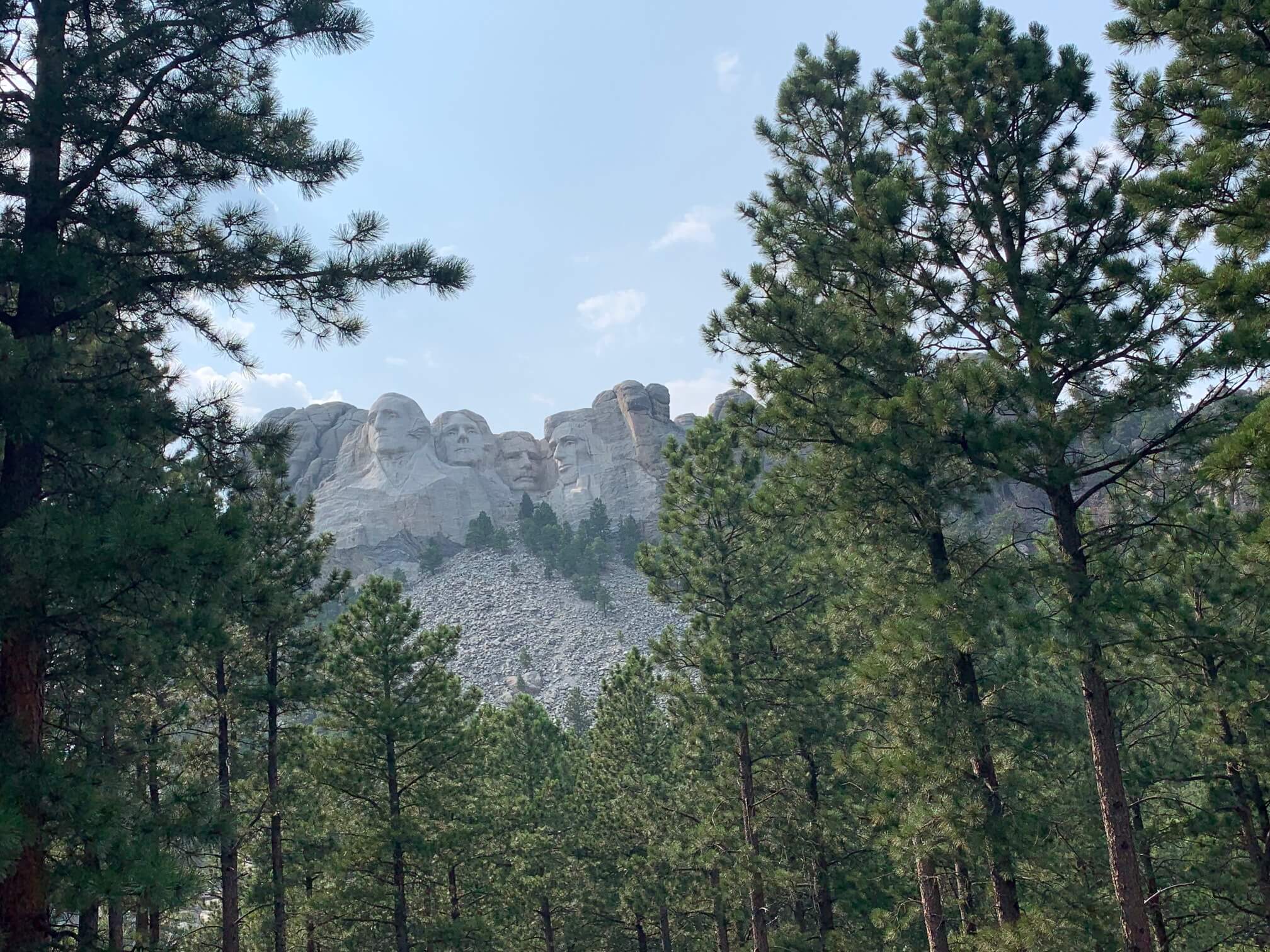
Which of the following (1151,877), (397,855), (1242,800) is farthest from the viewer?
(397,855)

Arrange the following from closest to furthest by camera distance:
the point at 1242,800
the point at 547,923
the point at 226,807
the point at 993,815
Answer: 1. the point at 993,815
2. the point at 1242,800
3. the point at 226,807
4. the point at 547,923

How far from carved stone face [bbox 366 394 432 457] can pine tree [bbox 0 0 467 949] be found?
10010 centimetres

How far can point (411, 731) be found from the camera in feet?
50.3

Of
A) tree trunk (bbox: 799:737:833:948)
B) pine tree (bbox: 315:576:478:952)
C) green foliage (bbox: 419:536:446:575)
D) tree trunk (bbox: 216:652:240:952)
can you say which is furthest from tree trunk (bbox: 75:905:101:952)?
green foliage (bbox: 419:536:446:575)

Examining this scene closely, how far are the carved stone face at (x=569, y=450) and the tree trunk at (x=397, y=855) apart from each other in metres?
91.0

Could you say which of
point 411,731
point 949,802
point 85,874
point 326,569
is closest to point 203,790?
point 85,874

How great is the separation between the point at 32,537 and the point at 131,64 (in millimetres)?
3907

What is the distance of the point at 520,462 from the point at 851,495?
10313 centimetres

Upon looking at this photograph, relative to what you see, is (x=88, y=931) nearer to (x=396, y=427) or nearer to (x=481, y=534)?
(x=481, y=534)

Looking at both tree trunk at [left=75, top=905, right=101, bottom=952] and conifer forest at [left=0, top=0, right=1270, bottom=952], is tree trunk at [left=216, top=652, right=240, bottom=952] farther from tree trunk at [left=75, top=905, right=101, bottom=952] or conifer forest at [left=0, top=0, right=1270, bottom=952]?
tree trunk at [left=75, top=905, right=101, bottom=952]

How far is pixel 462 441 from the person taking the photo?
10919 cm

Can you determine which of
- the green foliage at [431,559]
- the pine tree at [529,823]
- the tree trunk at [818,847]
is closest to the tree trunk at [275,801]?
the pine tree at [529,823]

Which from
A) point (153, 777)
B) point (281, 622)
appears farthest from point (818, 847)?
point (153, 777)

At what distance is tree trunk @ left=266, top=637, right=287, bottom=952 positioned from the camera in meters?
12.8
